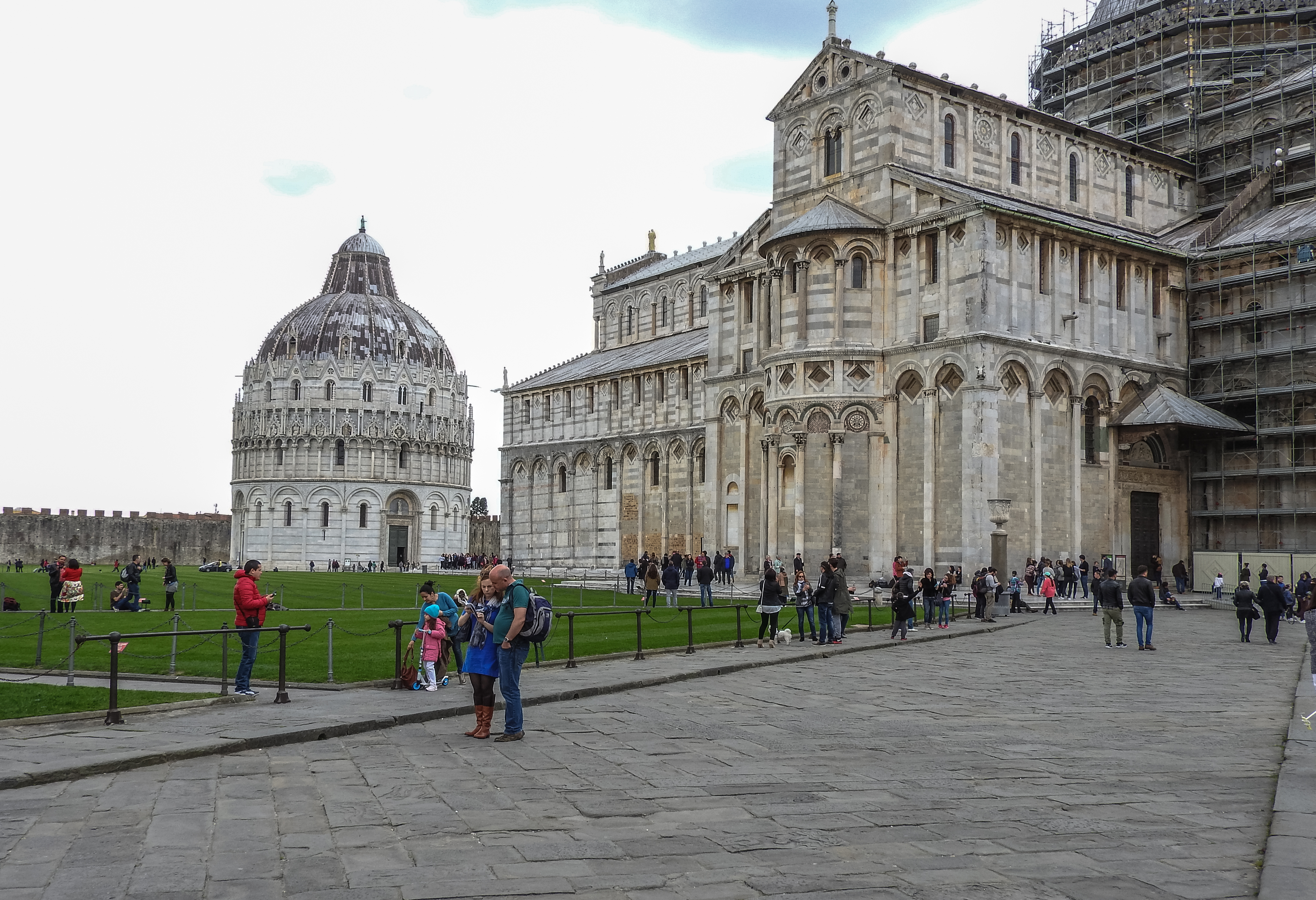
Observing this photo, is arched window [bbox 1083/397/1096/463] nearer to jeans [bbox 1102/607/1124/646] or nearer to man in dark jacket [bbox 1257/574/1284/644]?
man in dark jacket [bbox 1257/574/1284/644]

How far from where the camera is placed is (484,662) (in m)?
11.2

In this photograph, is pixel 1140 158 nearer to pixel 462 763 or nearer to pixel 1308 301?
pixel 1308 301

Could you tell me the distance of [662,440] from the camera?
2271 inches

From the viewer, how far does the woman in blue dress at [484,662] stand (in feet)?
36.7

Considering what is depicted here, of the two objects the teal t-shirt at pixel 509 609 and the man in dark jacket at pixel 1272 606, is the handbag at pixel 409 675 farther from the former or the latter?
the man in dark jacket at pixel 1272 606

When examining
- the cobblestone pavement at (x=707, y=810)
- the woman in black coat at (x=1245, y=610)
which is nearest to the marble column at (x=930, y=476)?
the woman in black coat at (x=1245, y=610)

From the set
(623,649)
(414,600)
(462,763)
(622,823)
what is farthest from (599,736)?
(414,600)

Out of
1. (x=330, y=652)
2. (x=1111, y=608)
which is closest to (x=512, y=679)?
(x=330, y=652)

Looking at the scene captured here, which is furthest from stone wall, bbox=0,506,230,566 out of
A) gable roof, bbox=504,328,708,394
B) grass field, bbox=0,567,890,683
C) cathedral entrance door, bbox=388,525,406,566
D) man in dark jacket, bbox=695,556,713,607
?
man in dark jacket, bbox=695,556,713,607

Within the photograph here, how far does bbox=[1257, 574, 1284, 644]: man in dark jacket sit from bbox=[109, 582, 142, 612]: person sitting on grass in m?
25.2

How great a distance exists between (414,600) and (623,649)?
57.8 feet

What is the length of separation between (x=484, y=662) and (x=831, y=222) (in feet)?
95.9

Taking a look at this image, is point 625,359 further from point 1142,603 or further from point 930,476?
point 1142,603

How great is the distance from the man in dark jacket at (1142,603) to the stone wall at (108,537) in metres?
78.3
